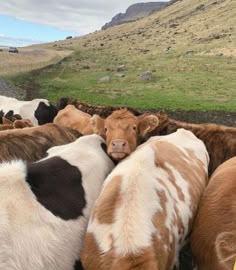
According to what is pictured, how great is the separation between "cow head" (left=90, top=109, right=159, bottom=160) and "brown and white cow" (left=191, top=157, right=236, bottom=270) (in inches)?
52.5

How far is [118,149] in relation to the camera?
672 centimetres

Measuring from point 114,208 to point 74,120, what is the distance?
6.36 meters

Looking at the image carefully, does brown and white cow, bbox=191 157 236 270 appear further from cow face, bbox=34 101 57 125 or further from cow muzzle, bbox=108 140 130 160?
cow face, bbox=34 101 57 125

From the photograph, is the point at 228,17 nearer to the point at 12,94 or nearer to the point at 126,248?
the point at 12,94

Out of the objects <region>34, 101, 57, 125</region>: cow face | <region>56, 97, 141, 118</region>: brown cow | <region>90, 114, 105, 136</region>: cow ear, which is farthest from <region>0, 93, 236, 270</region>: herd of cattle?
<region>34, 101, 57, 125</region>: cow face

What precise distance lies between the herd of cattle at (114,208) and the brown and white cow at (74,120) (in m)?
3.24

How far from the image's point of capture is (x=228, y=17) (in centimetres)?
8244

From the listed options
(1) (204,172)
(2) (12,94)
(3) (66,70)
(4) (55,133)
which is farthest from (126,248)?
(3) (66,70)

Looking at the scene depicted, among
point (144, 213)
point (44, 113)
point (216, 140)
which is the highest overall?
point (144, 213)

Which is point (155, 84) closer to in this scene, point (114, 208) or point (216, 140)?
point (216, 140)

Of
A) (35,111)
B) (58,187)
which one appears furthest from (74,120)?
(58,187)

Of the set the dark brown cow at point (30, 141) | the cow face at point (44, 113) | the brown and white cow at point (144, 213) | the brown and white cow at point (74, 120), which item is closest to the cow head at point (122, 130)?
the brown and white cow at point (144, 213)

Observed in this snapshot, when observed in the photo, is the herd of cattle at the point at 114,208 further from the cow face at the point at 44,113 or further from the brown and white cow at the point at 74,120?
the cow face at the point at 44,113

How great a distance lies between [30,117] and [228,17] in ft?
244
